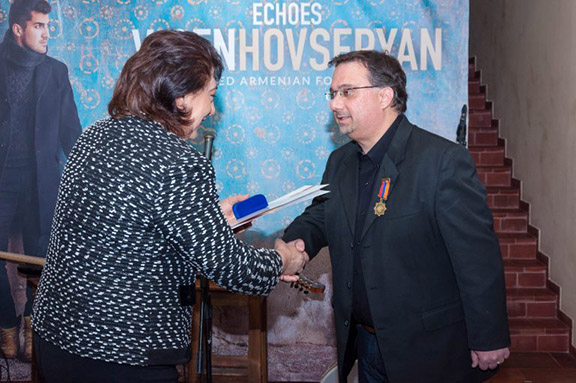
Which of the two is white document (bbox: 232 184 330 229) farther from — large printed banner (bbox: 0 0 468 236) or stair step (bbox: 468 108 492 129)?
stair step (bbox: 468 108 492 129)

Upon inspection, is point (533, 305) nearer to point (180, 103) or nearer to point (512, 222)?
point (512, 222)

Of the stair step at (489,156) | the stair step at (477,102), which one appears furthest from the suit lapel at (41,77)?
the stair step at (477,102)

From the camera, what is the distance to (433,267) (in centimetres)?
213

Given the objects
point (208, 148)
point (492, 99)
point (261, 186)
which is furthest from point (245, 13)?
point (492, 99)

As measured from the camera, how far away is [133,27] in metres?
3.93

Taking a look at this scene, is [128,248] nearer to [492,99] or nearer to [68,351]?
[68,351]

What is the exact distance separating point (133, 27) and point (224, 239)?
2.76 metres

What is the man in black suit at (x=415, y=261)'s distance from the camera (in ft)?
6.77

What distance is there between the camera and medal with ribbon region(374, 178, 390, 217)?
7.01 feet

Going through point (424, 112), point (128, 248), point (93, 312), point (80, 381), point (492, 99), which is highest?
point (492, 99)

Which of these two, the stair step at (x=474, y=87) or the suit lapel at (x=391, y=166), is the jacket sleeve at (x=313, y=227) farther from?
the stair step at (x=474, y=87)

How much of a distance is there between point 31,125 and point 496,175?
4280mm

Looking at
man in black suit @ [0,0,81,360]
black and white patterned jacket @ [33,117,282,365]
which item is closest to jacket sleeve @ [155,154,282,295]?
black and white patterned jacket @ [33,117,282,365]

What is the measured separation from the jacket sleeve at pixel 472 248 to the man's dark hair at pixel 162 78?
917mm
